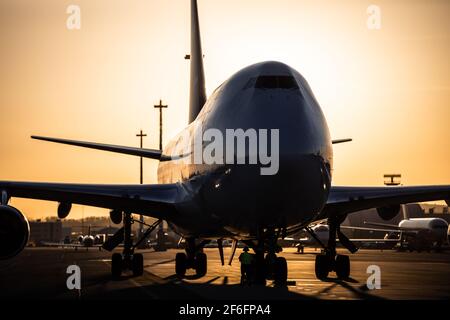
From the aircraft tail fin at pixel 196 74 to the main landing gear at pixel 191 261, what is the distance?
629 centimetres

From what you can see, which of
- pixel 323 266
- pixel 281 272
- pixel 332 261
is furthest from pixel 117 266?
pixel 281 272

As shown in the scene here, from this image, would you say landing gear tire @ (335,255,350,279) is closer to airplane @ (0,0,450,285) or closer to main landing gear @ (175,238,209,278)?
airplane @ (0,0,450,285)

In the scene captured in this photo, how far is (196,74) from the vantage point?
119 feet

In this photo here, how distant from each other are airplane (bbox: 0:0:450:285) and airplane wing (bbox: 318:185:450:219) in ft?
0.11

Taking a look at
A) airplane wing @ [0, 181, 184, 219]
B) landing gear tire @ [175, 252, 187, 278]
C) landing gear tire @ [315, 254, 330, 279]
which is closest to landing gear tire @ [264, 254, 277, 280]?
airplane wing @ [0, 181, 184, 219]

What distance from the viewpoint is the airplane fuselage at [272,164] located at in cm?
1734

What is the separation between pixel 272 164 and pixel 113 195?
8.56 meters

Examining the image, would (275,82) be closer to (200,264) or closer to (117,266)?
(117,266)

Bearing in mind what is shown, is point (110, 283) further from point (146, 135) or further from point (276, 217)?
point (146, 135)

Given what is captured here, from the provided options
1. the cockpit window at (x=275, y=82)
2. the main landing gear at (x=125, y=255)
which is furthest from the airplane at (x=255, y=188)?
the main landing gear at (x=125, y=255)

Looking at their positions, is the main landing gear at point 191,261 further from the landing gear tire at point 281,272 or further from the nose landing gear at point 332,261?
the landing gear tire at point 281,272

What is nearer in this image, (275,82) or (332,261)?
(275,82)
